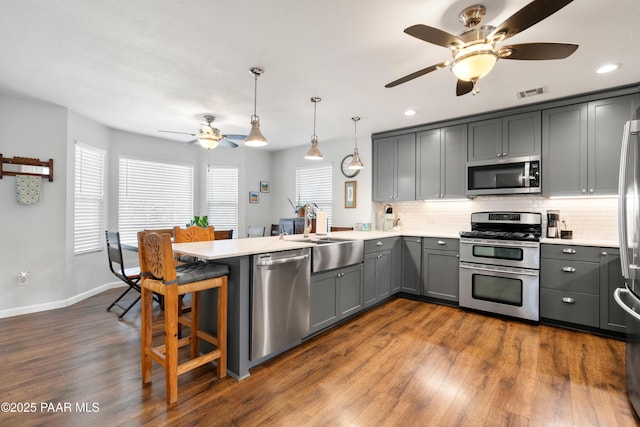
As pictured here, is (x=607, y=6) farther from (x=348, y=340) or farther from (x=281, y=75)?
(x=348, y=340)

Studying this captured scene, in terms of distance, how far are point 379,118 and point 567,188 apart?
2.38m

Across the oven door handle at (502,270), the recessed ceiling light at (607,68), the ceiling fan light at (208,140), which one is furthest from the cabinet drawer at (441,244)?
the ceiling fan light at (208,140)

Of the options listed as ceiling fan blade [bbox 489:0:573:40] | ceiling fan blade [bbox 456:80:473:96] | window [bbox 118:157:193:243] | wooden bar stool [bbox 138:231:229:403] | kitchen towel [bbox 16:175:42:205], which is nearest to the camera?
ceiling fan blade [bbox 489:0:573:40]

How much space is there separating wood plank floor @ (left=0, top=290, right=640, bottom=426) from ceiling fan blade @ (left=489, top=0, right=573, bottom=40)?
2269mm

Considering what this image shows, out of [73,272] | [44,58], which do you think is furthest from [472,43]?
[73,272]

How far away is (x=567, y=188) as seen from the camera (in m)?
3.43

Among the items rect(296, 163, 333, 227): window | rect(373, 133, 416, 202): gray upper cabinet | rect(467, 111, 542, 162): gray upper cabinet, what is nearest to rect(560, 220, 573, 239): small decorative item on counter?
rect(467, 111, 542, 162): gray upper cabinet

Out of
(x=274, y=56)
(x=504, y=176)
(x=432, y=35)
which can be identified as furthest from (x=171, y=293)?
(x=504, y=176)

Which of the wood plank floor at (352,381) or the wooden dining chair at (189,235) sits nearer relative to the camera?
the wood plank floor at (352,381)

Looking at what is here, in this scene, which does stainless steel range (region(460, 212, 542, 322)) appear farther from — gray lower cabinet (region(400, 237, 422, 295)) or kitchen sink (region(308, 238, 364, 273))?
kitchen sink (region(308, 238, 364, 273))

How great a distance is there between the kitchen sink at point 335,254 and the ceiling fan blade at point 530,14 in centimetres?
205

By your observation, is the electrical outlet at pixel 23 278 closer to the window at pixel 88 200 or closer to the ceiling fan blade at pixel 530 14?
the window at pixel 88 200

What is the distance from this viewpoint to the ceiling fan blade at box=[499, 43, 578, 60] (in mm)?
1786

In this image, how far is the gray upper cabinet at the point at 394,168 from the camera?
4.60m
